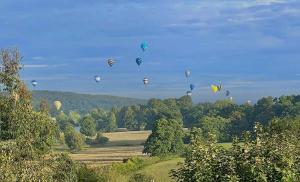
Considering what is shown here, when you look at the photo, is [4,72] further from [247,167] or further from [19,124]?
[247,167]

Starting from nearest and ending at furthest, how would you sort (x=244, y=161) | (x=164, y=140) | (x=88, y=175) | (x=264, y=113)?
1. (x=244, y=161)
2. (x=88, y=175)
3. (x=164, y=140)
4. (x=264, y=113)

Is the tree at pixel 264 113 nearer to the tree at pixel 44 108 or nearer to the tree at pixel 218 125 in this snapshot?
the tree at pixel 218 125

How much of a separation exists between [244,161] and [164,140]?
386ft

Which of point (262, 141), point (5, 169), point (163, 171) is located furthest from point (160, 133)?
point (262, 141)

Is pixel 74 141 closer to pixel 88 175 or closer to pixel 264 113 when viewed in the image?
pixel 264 113

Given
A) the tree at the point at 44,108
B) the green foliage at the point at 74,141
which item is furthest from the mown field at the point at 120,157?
the tree at the point at 44,108

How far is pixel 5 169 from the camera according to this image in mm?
29344

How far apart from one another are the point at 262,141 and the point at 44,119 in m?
45.4

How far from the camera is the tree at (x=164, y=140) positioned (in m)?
132

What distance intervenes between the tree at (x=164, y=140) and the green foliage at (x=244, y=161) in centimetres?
11164

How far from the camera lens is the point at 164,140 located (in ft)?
445

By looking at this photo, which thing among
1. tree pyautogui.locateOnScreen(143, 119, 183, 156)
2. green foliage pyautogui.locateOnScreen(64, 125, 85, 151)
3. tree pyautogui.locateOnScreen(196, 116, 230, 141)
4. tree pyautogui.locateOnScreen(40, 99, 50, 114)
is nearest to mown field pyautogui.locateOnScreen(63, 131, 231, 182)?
green foliage pyautogui.locateOnScreen(64, 125, 85, 151)

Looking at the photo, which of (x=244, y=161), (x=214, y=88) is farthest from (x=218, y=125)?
(x=244, y=161)

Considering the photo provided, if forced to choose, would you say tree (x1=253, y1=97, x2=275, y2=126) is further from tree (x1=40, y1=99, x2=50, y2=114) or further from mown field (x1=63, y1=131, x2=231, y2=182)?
tree (x1=40, y1=99, x2=50, y2=114)
